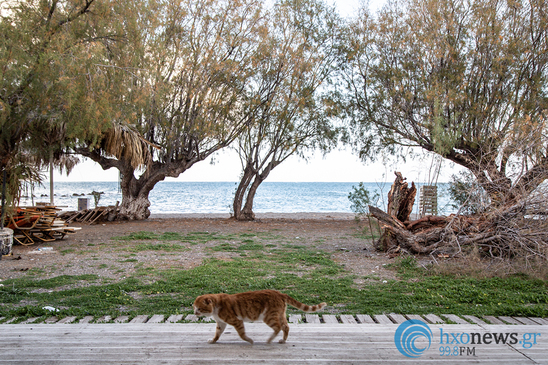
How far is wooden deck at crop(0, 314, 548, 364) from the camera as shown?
2.93 m

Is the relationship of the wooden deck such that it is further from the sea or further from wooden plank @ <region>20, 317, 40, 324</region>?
the sea

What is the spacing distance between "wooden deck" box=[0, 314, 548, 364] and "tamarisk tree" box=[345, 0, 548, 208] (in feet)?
33.3

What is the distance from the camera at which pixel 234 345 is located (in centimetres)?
323

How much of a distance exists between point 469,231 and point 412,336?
569 cm

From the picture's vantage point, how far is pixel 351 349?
10.3ft

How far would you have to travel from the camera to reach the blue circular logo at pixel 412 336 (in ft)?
10.2

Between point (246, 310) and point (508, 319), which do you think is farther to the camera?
point (508, 319)

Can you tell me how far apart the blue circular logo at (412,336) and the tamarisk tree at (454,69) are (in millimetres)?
9827

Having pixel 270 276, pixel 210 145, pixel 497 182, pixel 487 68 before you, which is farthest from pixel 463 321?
pixel 210 145

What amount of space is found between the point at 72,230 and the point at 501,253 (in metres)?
11.2

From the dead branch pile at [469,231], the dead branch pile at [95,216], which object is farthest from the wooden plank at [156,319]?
the dead branch pile at [95,216]

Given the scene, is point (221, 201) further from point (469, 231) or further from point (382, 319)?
point (382, 319)

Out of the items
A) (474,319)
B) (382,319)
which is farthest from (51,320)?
(474,319)

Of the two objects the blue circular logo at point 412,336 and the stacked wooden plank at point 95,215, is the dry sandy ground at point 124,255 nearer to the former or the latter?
the stacked wooden plank at point 95,215
